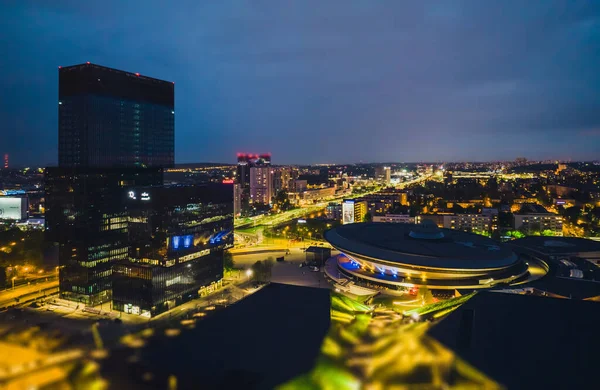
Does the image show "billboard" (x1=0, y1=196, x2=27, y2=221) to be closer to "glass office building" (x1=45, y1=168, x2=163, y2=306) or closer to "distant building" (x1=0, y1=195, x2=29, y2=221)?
"distant building" (x1=0, y1=195, x2=29, y2=221)

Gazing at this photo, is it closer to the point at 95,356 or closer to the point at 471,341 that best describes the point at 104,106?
the point at 95,356

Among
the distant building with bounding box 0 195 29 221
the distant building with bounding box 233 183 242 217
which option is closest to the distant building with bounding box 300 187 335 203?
the distant building with bounding box 233 183 242 217

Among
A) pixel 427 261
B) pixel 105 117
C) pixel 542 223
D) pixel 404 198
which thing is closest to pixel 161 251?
pixel 105 117

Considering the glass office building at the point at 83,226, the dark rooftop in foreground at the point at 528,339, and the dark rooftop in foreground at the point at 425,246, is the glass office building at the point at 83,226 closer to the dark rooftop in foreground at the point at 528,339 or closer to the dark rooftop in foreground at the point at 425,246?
the dark rooftop in foreground at the point at 425,246

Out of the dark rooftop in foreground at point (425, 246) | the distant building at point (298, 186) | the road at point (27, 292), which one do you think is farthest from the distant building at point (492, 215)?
the distant building at point (298, 186)

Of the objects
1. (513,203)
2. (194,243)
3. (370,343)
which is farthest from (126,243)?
(513,203)
